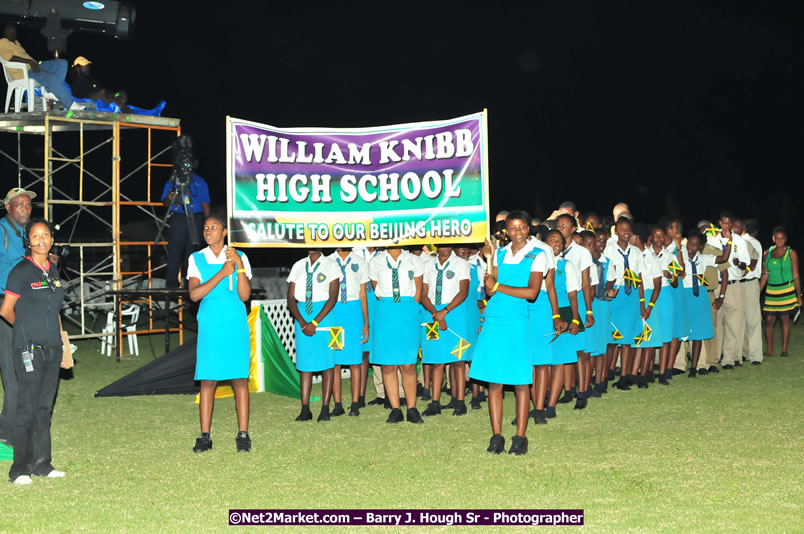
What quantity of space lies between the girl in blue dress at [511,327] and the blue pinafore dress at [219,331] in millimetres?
1946

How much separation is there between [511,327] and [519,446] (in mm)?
950

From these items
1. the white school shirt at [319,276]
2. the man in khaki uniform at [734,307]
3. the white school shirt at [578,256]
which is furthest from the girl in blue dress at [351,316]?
the man in khaki uniform at [734,307]

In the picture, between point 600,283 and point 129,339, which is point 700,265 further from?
point 129,339

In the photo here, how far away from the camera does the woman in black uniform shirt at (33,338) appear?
6.70 m

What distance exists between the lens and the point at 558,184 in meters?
35.8

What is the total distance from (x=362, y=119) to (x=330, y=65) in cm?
201

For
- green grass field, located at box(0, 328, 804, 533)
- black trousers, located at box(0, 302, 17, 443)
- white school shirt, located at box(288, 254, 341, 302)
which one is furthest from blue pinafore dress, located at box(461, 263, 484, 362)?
black trousers, located at box(0, 302, 17, 443)

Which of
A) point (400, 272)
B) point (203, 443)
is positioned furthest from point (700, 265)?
point (203, 443)

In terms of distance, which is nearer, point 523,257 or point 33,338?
point 33,338

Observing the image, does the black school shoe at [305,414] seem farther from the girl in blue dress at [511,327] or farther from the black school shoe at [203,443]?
the girl in blue dress at [511,327]

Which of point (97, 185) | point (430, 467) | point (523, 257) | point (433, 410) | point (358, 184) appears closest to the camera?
point (430, 467)

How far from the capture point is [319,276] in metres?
9.64

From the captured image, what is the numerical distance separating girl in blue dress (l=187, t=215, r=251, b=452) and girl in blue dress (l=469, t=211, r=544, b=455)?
194 cm

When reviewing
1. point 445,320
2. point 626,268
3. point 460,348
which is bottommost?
point 460,348
